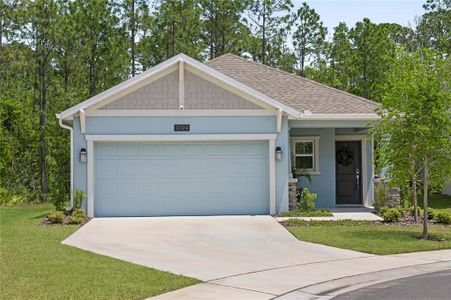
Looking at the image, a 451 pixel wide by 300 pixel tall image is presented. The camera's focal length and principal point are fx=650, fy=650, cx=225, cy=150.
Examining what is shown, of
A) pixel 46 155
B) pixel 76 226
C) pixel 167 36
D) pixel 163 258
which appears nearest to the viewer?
pixel 163 258

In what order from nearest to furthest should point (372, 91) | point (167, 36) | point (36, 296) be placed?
point (36, 296) → point (167, 36) → point (372, 91)

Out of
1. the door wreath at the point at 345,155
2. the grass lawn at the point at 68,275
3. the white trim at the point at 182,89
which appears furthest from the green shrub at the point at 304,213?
the grass lawn at the point at 68,275

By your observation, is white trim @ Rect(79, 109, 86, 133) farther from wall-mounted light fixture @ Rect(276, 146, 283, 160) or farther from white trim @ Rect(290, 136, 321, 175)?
white trim @ Rect(290, 136, 321, 175)

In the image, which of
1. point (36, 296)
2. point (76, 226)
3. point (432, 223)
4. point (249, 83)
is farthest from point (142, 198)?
point (36, 296)

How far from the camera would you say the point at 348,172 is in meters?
21.3

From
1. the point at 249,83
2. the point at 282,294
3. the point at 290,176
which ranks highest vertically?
the point at 249,83

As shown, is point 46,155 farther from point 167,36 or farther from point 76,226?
point 76,226

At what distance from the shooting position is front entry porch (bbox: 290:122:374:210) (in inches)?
818

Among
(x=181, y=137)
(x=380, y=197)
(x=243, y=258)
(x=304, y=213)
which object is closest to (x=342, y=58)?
(x=380, y=197)

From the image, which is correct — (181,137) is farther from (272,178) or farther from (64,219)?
(64,219)

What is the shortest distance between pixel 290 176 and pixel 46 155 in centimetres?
1265

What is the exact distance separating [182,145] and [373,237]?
648 cm

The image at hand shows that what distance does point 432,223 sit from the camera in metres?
17.0

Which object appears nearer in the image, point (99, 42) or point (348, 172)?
point (348, 172)
